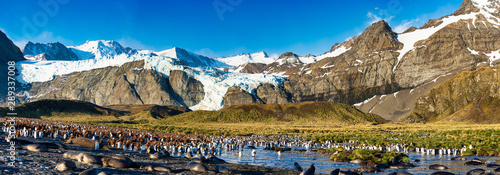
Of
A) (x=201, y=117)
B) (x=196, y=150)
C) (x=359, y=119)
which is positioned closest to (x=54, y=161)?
(x=196, y=150)

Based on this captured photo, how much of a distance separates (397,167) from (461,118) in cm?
12765

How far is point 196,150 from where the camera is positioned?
80.3 ft

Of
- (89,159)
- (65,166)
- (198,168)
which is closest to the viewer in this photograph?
(65,166)

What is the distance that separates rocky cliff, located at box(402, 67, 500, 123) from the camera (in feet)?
405

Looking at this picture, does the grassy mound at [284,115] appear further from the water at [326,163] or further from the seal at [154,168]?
the seal at [154,168]

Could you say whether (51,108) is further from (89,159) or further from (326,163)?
(326,163)

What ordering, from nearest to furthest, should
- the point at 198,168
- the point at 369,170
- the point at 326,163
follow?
Result: the point at 198,168
the point at 369,170
the point at 326,163

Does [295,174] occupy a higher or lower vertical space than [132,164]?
lower

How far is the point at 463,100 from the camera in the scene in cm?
15125

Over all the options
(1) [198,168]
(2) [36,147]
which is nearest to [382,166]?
(1) [198,168]

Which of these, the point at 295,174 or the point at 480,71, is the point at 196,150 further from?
the point at 480,71

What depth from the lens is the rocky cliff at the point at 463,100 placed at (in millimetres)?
123425

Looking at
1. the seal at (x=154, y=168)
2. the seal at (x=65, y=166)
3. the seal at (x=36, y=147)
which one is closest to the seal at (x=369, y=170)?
the seal at (x=154, y=168)

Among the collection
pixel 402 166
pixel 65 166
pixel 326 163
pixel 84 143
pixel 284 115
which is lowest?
pixel 284 115
